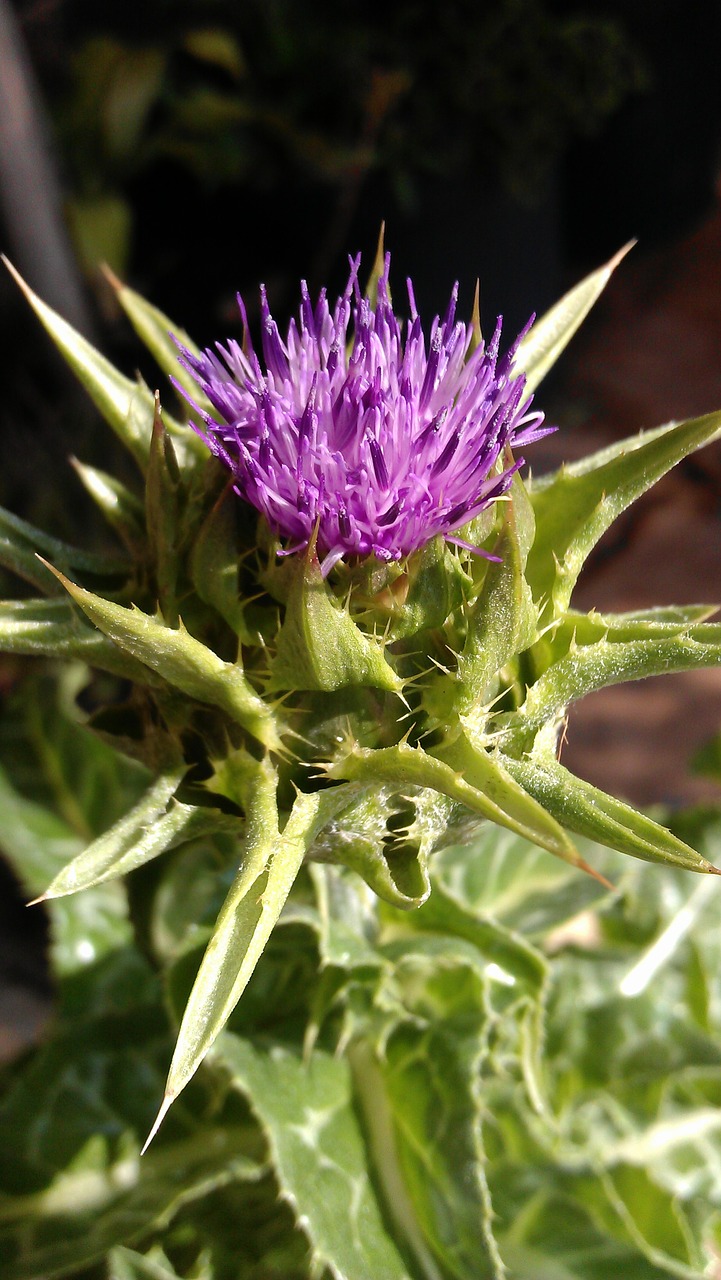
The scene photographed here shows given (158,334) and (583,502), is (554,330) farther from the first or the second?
(158,334)

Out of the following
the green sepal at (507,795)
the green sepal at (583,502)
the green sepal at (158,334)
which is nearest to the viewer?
the green sepal at (507,795)

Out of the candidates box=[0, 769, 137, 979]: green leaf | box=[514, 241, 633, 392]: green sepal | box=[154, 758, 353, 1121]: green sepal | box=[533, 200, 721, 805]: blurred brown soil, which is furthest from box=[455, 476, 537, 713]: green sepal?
box=[533, 200, 721, 805]: blurred brown soil

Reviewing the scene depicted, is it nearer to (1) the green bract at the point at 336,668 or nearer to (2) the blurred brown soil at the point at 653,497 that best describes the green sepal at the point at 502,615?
(1) the green bract at the point at 336,668

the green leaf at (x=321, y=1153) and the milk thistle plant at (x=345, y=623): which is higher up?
the milk thistle plant at (x=345, y=623)

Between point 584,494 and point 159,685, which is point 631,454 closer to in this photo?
point 584,494

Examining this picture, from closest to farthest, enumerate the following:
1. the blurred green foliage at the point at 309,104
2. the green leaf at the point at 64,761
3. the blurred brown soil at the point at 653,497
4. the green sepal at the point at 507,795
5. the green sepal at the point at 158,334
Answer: the green sepal at the point at 507,795
the green sepal at the point at 158,334
the green leaf at the point at 64,761
the blurred brown soil at the point at 653,497
the blurred green foliage at the point at 309,104

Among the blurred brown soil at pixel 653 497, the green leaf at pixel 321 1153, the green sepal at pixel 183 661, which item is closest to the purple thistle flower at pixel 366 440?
the green sepal at pixel 183 661

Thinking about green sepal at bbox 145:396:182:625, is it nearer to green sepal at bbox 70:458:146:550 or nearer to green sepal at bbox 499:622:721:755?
green sepal at bbox 70:458:146:550

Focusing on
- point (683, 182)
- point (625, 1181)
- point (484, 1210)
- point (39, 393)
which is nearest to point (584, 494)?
point (484, 1210)
